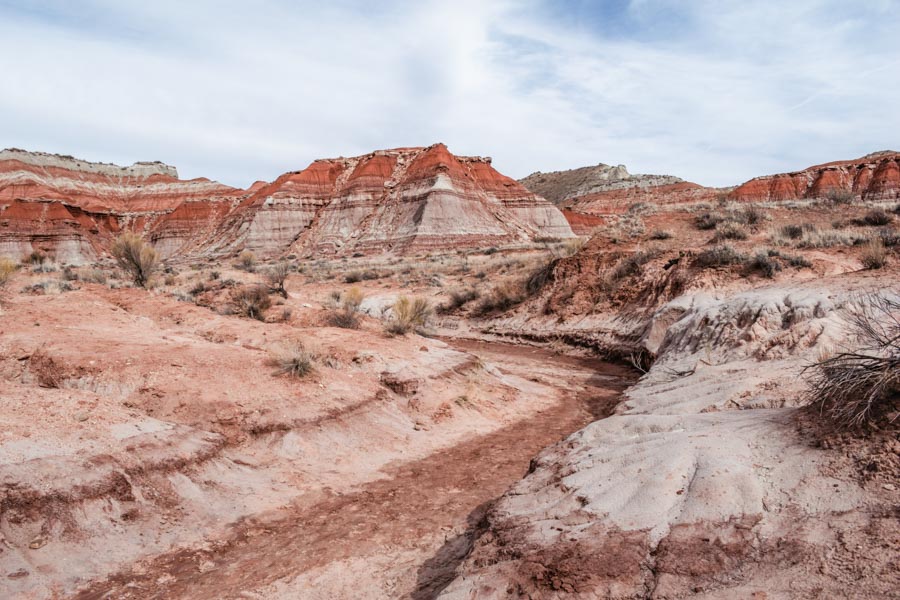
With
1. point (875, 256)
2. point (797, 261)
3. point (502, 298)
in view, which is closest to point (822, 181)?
point (502, 298)

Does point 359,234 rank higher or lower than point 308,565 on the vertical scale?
higher

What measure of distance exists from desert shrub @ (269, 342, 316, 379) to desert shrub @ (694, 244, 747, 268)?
1162 cm

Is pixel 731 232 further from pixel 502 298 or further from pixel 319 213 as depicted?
pixel 319 213

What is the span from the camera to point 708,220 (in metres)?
→ 19.5

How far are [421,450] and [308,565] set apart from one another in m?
3.25

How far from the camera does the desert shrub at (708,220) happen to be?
1925 cm

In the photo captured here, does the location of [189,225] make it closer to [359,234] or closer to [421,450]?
[359,234]

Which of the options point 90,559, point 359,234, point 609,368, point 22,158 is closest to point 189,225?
point 359,234

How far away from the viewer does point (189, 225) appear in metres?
60.3

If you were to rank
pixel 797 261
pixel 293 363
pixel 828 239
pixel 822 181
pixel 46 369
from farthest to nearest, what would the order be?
1. pixel 822 181
2. pixel 828 239
3. pixel 797 261
4. pixel 293 363
5. pixel 46 369

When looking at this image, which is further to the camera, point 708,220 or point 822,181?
point 822,181

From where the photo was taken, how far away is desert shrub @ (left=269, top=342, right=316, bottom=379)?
811cm

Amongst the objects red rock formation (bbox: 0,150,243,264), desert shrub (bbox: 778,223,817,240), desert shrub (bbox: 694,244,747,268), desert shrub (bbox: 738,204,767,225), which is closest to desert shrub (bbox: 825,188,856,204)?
desert shrub (bbox: 738,204,767,225)

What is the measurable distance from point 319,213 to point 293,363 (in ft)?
156
